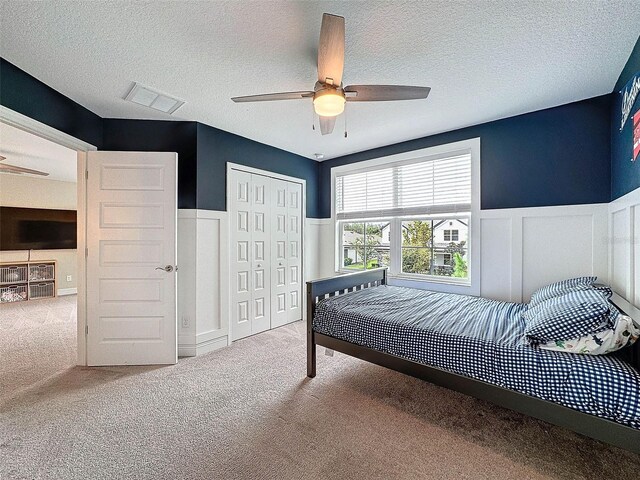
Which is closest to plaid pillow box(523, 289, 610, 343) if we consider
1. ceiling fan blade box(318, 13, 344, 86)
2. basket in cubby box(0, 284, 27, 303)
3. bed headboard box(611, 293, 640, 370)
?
bed headboard box(611, 293, 640, 370)

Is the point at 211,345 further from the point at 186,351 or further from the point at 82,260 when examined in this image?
the point at 82,260

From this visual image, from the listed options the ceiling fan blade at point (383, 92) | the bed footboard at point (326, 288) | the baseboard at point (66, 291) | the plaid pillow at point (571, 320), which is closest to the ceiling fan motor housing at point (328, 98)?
the ceiling fan blade at point (383, 92)

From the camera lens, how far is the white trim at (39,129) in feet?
6.61

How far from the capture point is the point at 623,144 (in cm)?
219

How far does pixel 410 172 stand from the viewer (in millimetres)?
3807

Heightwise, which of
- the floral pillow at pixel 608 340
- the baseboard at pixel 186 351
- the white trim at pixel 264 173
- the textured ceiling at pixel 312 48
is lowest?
the baseboard at pixel 186 351

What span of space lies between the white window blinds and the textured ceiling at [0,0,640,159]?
0.82 metres

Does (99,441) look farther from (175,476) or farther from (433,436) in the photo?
A: (433,436)

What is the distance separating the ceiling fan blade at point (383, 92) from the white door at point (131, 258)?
1.99 metres

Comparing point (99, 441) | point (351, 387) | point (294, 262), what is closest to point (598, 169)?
point (351, 387)

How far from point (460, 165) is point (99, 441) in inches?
159

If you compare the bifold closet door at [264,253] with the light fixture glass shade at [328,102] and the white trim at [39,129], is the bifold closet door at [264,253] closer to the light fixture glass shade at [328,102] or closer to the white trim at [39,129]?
the white trim at [39,129]

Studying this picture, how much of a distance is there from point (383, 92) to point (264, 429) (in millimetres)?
2345

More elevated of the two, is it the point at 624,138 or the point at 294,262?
the point at 624,138
